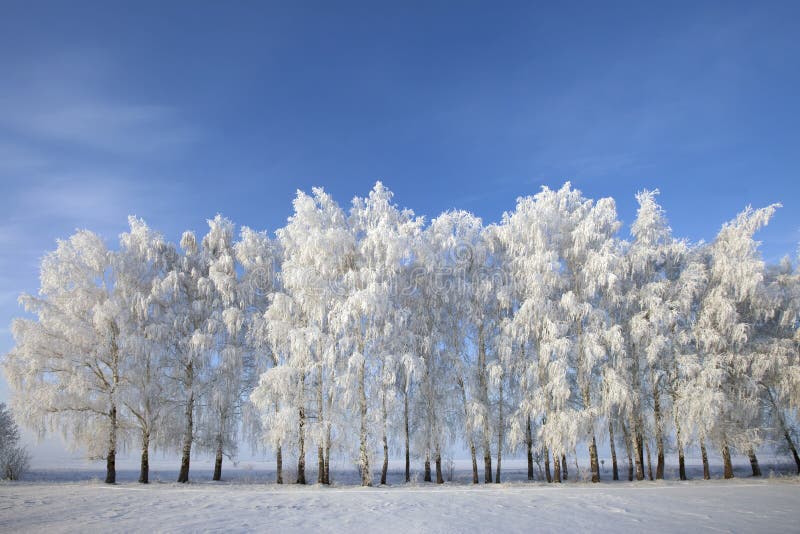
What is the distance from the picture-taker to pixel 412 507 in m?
12.0

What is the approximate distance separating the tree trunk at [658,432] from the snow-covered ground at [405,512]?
7885 millimetres

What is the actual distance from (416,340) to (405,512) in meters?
11.5

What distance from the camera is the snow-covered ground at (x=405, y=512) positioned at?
31.4ft

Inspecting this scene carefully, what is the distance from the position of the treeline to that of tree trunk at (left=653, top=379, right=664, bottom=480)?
7.1 inches

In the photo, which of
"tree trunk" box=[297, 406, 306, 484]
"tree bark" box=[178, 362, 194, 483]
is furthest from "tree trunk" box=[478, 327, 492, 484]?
"tree bark" box=[178, 362, 194, 483]

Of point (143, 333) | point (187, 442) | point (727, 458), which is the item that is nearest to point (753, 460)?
point (727, 458)

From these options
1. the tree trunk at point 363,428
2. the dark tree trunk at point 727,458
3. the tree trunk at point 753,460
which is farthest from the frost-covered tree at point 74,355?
the tree trunk at point 753,460

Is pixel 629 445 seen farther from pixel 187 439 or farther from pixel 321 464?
pixel 187 439

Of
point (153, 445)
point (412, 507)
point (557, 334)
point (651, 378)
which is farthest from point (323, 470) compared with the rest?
point (651, 378)

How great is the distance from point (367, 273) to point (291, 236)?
Result: 16.7 feet

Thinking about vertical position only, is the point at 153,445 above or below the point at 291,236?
below

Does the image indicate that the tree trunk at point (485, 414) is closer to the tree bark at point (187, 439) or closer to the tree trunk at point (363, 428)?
the tree trunk at point (363, 428)

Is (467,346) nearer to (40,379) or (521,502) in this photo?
(521,502)

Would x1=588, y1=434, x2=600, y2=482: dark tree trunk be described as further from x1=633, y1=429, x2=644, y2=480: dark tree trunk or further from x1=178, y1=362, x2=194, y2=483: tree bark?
x1=178, y1=362, x2=194, y2=483: tree bark
